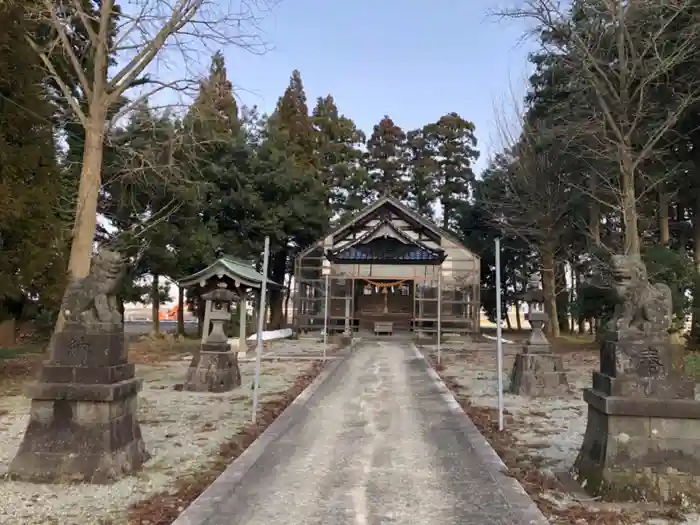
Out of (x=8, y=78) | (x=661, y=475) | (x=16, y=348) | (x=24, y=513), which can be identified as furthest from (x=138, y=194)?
(x=661, y=475)

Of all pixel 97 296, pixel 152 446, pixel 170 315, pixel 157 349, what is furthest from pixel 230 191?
pixel 170 315

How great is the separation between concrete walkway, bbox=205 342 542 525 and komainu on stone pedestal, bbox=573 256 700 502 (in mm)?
840

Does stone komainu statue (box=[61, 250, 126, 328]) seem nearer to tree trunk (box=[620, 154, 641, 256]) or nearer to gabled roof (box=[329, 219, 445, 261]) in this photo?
tree trunk (box=[620, 154, 641, 256])

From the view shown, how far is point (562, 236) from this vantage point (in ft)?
79.4

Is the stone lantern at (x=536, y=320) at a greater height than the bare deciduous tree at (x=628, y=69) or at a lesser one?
lesser

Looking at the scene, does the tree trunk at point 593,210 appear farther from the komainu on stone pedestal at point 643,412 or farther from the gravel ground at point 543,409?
the komainu on stone pedestal at point 643,412

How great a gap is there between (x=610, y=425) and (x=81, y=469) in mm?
4348

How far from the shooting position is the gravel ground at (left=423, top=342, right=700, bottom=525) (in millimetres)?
5936

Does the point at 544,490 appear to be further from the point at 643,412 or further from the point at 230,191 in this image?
the point at 230,191

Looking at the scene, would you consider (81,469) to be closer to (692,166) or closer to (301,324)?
(692,166)

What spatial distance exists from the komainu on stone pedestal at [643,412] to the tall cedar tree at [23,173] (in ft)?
31.1

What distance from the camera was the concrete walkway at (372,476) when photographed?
13.7 feet

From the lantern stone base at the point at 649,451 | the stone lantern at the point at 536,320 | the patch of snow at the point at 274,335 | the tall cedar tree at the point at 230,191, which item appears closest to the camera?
the lantern stone base at the point at 649,451

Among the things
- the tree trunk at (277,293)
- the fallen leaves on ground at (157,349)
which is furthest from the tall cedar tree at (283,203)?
the fallen leaves on ground at (157,349)
